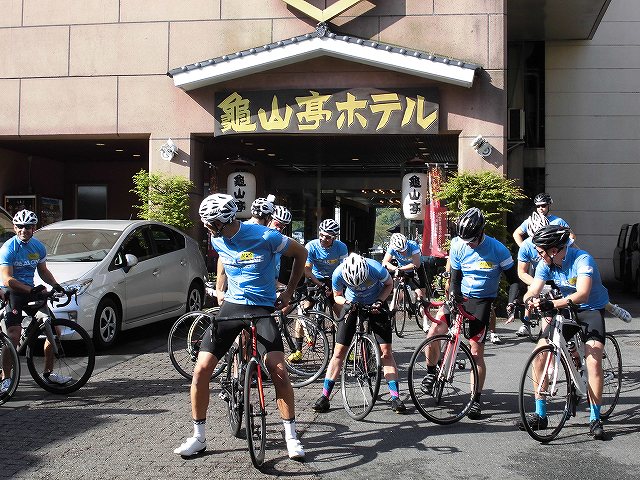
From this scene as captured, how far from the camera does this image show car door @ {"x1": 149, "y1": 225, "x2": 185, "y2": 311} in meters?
11.3

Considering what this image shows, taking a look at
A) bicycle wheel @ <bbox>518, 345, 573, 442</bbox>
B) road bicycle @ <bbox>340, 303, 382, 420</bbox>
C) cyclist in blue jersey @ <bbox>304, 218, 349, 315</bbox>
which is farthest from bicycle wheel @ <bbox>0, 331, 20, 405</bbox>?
bicycle wheel @ <bbox>518, 345, 573, 442</bbox>

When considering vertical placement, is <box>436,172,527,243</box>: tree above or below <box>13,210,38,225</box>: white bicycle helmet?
above

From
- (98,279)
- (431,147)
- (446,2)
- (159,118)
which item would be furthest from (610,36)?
(98,279)

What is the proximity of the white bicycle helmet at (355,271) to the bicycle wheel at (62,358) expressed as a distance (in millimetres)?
2749

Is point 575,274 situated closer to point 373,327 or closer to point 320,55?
point 373,327

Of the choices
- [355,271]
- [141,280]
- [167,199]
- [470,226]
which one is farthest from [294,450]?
[167,199]

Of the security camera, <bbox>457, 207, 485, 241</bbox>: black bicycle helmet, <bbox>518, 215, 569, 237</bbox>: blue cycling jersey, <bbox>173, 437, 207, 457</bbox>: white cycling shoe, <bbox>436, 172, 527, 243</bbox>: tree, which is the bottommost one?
<bbox>173, 437, 207, 457</bbox>: white cycling shoe

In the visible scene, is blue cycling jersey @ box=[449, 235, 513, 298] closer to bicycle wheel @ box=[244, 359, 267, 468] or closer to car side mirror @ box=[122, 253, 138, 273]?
bicycle wheel @ box=[244, 359, 267, 468]

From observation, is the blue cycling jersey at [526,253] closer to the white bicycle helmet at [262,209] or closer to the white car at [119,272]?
the white bicycle helmet at [262,209]

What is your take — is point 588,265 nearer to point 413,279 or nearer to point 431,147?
point 413,279

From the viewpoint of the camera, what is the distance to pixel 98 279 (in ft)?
32.0

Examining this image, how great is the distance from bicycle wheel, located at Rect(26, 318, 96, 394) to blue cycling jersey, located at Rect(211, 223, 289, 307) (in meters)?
2.60

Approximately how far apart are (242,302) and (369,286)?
1.63 metres

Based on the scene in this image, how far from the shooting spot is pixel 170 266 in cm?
1154
